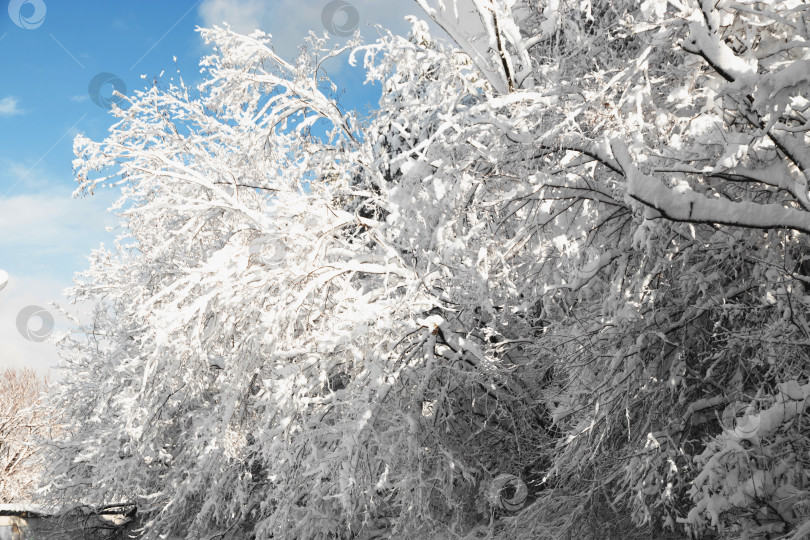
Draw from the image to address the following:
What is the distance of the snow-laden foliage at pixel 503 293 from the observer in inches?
205

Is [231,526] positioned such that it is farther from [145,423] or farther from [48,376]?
[48,376]

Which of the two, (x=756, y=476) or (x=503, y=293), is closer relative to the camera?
(x=756, y=476)

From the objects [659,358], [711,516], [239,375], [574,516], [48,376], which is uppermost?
[48,376]

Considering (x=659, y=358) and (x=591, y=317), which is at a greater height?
(x=591, y=317)

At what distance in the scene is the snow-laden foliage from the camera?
Answer: 5207 mm

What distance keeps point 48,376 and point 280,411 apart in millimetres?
34270

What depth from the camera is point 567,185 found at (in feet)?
19.2

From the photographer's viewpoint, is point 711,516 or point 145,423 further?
point 145,423

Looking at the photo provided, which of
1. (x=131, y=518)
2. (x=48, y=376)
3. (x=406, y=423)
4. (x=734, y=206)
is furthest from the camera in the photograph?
(x=48, y=376)

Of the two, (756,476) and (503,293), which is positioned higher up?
(503,293)

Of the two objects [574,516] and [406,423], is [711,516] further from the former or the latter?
[406,423]

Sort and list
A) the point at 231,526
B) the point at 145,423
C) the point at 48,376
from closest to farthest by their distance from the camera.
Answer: the point at 145,423
the point at 231,526
the point at 48,376

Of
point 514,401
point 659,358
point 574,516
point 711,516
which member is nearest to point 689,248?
point 659,358

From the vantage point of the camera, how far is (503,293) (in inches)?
305
